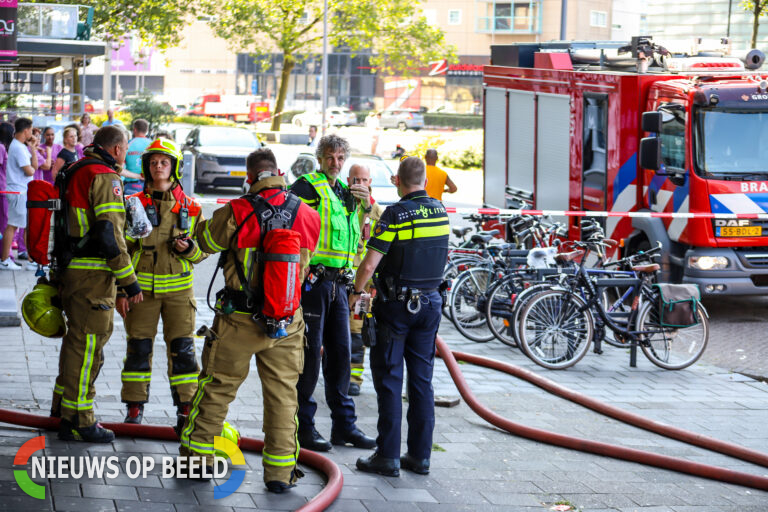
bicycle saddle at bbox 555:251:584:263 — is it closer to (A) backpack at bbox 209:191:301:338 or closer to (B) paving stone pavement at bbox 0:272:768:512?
(B) paving stone pavement at bbox 0:272:768:512

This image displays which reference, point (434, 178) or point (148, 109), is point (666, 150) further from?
point (148, 109)

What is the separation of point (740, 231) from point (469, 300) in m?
3.27

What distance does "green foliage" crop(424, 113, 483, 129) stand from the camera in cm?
6538

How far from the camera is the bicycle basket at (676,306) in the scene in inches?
366

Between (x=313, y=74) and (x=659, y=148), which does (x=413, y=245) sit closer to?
(x=659, y=148)

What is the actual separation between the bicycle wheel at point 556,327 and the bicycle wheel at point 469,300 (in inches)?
47.4

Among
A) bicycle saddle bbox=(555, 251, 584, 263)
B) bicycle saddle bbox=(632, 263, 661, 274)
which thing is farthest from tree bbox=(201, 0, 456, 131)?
bicycle saddle bbox=(632, 263, 661, 274)

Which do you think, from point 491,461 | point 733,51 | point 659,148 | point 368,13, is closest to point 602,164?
point 659,148

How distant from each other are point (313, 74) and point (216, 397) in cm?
7609

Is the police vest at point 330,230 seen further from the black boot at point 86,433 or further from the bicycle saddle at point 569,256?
the bicycle saddle at point 569,256

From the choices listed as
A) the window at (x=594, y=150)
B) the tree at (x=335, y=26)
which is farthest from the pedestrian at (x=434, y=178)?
the tree at (x=335, y=26)

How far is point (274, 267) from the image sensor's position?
17.0 ft

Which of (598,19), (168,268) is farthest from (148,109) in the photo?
(598,19)

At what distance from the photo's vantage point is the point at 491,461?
6234mm
